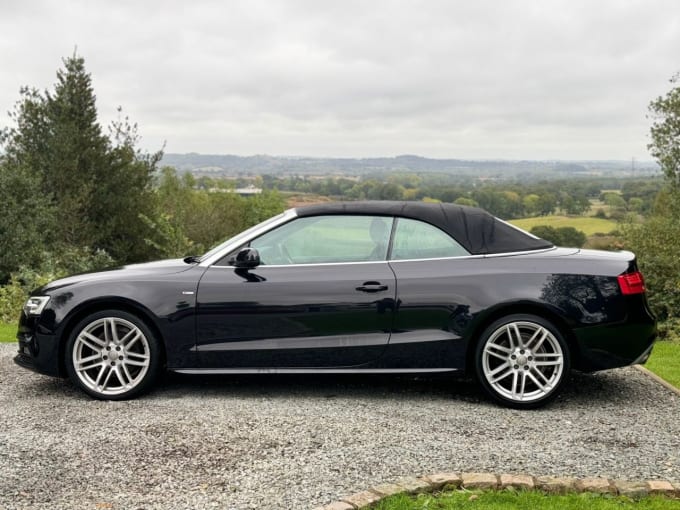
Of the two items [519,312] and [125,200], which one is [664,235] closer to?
[519,312]

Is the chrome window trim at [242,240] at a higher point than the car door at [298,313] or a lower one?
higher

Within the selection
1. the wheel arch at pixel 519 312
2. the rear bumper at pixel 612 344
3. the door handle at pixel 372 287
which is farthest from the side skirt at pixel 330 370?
the rear bumper at pixel 612 344

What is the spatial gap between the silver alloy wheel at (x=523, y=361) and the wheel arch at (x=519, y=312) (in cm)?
11

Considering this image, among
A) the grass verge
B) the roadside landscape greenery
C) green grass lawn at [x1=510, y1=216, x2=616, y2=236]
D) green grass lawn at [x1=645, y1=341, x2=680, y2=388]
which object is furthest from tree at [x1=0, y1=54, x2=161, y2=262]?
green grass lawn at [x1=645, y1=341, x2=680, y2=388]

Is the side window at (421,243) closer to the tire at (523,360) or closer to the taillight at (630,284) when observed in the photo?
the tire at (523,360)

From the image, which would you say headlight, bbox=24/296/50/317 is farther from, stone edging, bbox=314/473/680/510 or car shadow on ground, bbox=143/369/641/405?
stone edging, bbox=314/473/680/510

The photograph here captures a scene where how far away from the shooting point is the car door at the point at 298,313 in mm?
5613

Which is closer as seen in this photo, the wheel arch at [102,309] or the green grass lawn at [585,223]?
the wheel arch at [102,309]

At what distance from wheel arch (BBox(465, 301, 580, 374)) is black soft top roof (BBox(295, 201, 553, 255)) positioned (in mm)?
490

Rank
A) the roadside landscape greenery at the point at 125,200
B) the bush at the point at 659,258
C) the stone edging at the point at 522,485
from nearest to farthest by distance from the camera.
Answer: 1. the stone edging at the point at 522,485
2. the bush at the point at 659,258
3. the roadside landscape greenery at the point at 125,200

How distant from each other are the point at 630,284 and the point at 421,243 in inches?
66.2

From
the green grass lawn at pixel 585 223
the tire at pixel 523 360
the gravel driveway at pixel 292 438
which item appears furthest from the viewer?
the green grass lawn at pixel 585 223

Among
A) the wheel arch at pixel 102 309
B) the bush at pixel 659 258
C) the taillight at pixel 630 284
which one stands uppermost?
the taillight at pixel 630 284

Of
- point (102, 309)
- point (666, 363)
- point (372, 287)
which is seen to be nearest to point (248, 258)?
point (372, 287)
